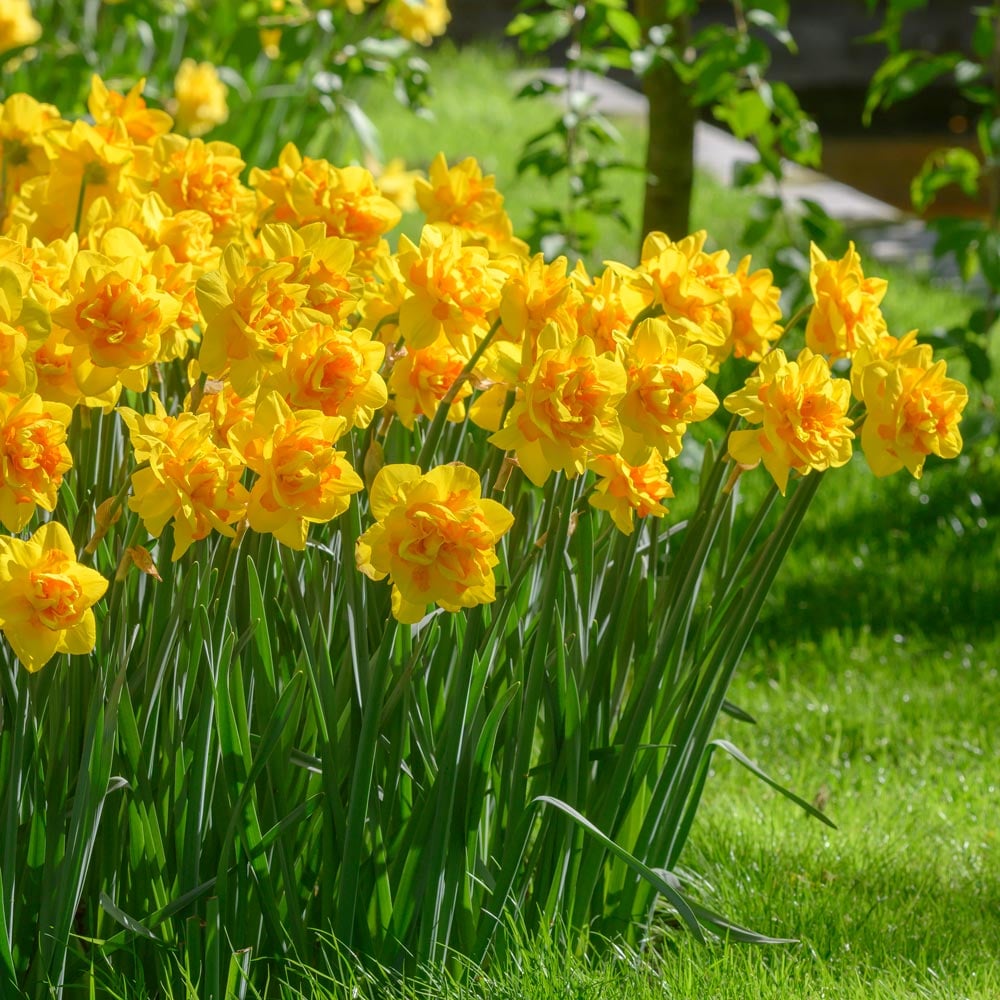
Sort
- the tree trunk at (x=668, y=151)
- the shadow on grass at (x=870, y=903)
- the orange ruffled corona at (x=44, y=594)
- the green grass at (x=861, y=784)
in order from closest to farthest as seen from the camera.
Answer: the orange ruffled corona at (x=44, y=594) → the green grass at (x=861, y=784) → the shadow on grass at (x=870, y=903) → the tree trunk at (x=668, y=151)

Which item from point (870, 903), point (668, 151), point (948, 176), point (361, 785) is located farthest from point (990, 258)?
point (361, 785)

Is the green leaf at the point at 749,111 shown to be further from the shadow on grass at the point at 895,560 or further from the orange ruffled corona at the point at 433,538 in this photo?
the orange ruffled corona at the point at 433,538

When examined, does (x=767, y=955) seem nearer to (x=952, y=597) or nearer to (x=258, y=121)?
(x=952, y=597)

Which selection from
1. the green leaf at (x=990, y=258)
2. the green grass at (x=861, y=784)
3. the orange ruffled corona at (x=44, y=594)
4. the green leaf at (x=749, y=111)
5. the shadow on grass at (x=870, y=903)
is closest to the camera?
the orange ruffled corona at (x=44, y=594)

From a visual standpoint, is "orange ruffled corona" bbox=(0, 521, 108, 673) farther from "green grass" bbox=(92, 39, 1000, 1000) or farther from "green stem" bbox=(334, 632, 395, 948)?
"green grass" bbox=(92, 39, 1000, 1000)

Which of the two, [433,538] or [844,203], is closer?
[433,538]

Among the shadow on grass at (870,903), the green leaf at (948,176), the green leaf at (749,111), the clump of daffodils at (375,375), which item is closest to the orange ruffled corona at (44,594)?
the clump of daffodils at (375,375)

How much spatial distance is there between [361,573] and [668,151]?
2.18 m

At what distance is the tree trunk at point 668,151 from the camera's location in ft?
11.0

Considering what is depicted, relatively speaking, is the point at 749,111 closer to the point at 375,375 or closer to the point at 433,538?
the point at 375,375

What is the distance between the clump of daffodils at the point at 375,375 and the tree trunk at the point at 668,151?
68.4 inches

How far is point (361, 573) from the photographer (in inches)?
56.2

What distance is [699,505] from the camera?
1538 millimetres

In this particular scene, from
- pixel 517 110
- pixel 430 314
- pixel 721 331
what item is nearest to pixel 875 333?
pixel 721 331
